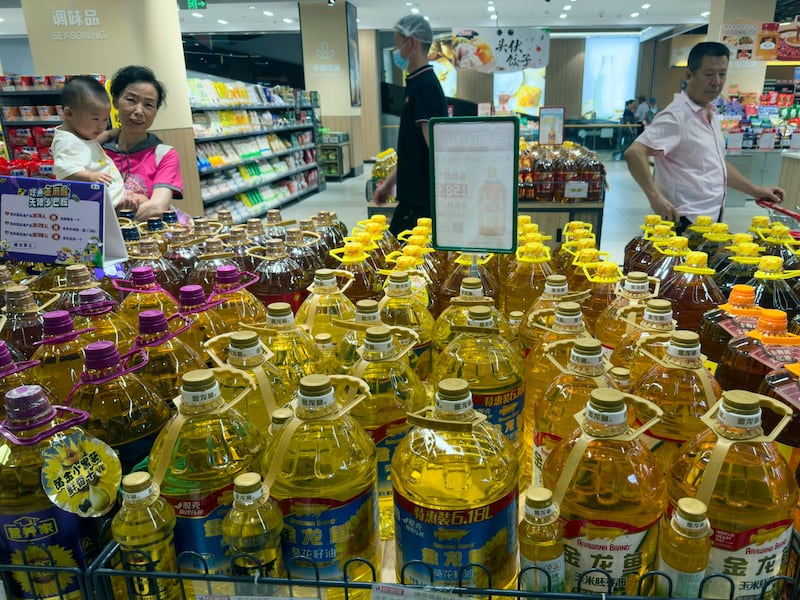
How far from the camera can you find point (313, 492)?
85 cm

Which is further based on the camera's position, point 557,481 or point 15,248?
point 15,248

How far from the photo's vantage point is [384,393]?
1049 mm

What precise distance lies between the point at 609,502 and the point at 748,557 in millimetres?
192

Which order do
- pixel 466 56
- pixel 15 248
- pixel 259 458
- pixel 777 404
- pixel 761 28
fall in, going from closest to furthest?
pixel 777 404 < pixel 259 458 < pixel 15 248 < pixel 466 56 < pixel 761 28

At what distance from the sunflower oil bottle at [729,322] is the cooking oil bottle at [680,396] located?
224 millimetres

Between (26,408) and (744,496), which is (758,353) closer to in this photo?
(744,496)

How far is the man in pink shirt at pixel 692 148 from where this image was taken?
3.23m

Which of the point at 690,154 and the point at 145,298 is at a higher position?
the point at 690,154

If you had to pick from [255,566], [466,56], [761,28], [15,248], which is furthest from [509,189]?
[761,28]

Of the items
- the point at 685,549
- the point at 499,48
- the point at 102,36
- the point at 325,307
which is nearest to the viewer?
the point at 685,549

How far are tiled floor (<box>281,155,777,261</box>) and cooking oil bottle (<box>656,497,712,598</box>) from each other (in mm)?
5727

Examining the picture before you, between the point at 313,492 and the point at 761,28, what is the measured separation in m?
10.7

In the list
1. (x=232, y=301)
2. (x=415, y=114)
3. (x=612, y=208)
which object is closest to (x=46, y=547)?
(x=232, y=301)

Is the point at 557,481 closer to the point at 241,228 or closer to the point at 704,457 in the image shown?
the point at 704,457
